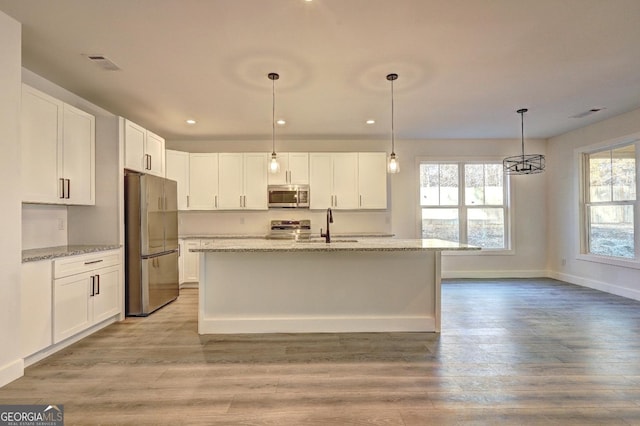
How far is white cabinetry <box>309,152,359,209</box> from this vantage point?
5.60 m

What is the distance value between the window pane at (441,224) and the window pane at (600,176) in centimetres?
206

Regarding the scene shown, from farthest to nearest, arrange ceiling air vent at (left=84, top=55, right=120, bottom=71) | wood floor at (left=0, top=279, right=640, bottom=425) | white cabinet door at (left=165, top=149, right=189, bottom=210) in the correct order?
1. white cabinet door at (left=165, top=149, right=189, bottom=210)
2. ceiling air vent at (left=84, top=55, right=120, bottom=71)
3. wood floor at (left=0, top=279, right=640, bottom=425)

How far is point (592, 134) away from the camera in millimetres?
5117

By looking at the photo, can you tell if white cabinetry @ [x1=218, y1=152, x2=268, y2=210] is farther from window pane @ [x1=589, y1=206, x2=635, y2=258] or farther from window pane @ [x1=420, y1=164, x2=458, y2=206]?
window pane @ [x1=589, y1=206, x2=635, y2=258]

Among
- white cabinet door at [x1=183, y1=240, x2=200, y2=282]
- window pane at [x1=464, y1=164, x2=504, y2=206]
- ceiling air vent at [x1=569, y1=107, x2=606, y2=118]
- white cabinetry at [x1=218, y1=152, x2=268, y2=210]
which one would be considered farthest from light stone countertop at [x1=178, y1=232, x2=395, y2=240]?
ceiling air vent at [x1=569, y1=107, x2=606, y2=118]

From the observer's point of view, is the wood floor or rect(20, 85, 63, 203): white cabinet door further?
rect(20, 85, 63, 203): white cabinet door

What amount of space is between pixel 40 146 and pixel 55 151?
17 cm

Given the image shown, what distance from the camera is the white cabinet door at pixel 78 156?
323 centimetres

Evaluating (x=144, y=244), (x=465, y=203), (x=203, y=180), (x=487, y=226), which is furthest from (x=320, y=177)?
(x=487, y=226)

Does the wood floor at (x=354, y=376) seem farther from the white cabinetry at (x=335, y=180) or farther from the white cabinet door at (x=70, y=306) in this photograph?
the white cabinetry at (x=335, y=180)

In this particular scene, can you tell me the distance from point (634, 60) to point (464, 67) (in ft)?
4.95

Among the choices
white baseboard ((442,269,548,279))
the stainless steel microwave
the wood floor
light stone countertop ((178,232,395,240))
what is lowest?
the wood floor

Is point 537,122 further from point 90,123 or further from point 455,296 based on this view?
point 90,123

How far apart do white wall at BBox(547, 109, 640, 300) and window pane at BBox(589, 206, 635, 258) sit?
8.0 inches
